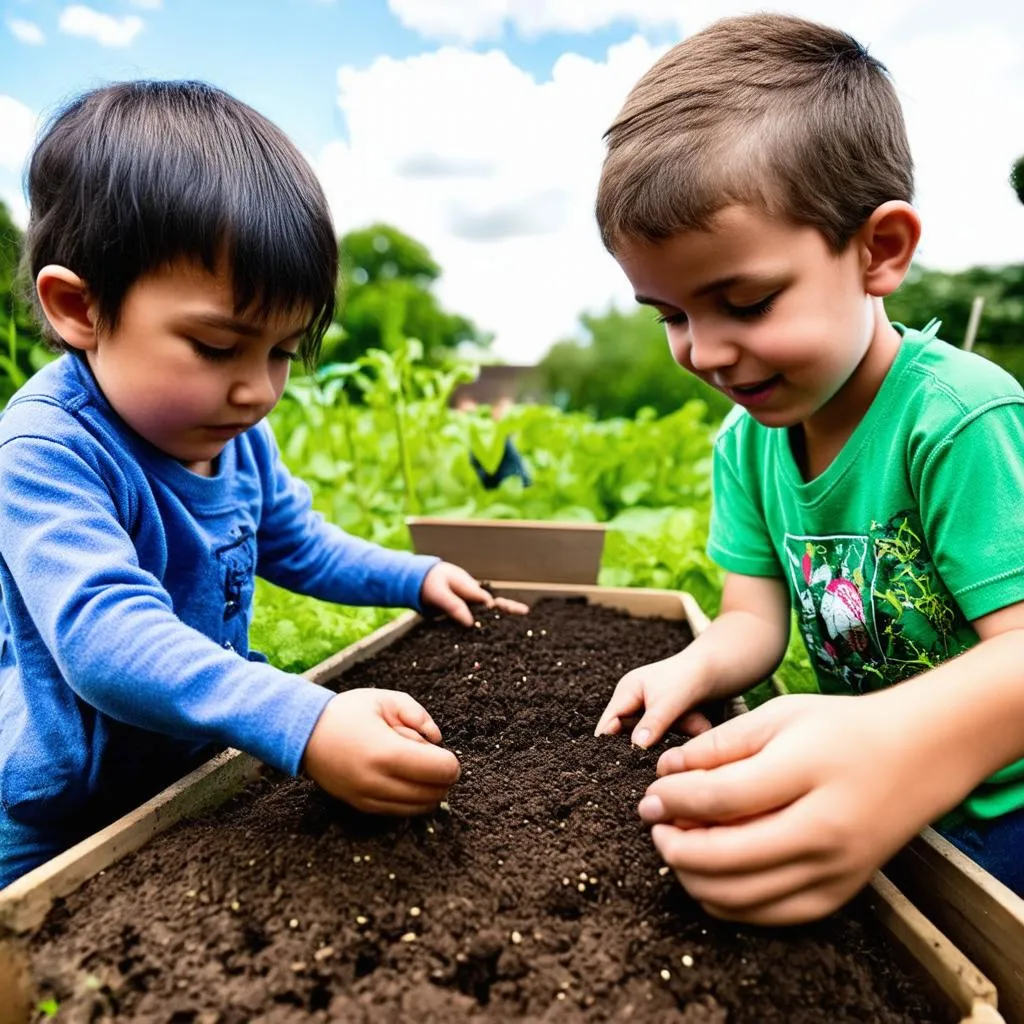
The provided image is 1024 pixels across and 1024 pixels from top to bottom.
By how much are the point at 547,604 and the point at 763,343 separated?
3.93 ft

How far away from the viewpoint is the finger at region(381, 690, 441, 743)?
112 centimetres

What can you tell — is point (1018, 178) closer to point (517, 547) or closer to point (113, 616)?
point (517, 547)

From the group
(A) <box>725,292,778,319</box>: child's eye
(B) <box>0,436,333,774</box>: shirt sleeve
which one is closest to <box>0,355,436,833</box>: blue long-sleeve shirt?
(B) <box>0,436,333,774</box>: shirt sleeve

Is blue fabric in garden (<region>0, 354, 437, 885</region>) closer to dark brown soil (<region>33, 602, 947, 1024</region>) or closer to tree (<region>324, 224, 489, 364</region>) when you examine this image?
dark brown soil (<region>33, 602, 947, 1024</region>)

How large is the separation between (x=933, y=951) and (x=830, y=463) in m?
0.83

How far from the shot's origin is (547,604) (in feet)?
7.54

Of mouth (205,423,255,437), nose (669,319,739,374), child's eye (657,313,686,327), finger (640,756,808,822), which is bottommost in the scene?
finger (640,756,808,822)

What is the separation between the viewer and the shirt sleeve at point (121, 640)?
1.06 metres

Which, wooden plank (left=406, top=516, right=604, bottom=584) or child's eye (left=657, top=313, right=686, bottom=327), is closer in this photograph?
child's eye (left=657, top=313, right=686, bottom=327)

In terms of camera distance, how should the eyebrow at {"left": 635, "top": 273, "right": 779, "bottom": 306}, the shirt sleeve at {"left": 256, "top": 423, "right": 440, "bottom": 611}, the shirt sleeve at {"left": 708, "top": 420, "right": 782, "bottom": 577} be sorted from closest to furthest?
the eyebrow at {"left": 635, "top": 273, "right": 779, "bottom": 306} → the shirt sleeve at {"left": 708, "top": 420, "right": 782, "bottom": 577} → the shirt sleeve at {"left": 256, "top": 423, "right": 440, "bottom": 611}

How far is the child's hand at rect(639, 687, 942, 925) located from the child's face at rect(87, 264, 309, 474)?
869mm

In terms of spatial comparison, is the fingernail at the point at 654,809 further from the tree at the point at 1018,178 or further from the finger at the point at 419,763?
the tree at the point at 1018,178

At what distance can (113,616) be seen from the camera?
1.10m

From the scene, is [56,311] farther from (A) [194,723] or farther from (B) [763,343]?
(B) [763,343]
